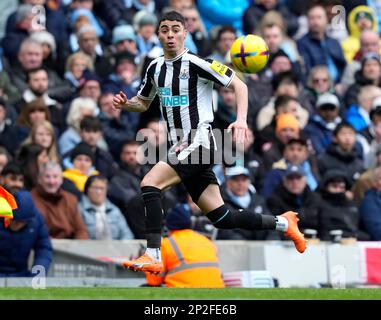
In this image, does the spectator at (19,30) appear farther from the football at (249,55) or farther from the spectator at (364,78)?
the football at (249,55)

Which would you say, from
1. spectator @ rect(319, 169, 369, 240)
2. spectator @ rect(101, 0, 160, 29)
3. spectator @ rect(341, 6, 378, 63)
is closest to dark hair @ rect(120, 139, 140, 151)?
spectator @ rect(319, 169, 369, 240)

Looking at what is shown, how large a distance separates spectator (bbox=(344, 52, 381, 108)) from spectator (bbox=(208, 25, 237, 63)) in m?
2.05

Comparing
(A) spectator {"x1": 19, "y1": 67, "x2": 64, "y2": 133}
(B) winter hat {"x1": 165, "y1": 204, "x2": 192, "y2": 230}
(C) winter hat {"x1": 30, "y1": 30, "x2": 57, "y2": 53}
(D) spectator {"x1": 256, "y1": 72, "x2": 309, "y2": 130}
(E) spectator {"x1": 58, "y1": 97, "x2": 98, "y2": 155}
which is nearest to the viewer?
(B) winter hat {"x1": 165, "y1": 204, "x2": 192, "y2": 230}

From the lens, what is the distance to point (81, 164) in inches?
629

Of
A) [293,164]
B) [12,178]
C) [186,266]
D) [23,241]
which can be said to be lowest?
[186,266]

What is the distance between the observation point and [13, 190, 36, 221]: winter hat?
13391mm

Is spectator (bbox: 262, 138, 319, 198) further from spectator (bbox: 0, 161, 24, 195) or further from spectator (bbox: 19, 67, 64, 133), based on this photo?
spectator (bbox: 0, 161, 24, 195)

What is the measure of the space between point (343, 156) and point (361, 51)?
3468 mm

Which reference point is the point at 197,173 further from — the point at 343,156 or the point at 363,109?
the point at 363,109

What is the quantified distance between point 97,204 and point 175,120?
4.32 m

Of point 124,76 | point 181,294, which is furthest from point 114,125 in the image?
point 181,294

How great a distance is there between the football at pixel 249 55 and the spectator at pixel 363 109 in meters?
6.94

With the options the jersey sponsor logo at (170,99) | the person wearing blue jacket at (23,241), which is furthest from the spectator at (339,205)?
the jersey sponsor logo at (170,99)
